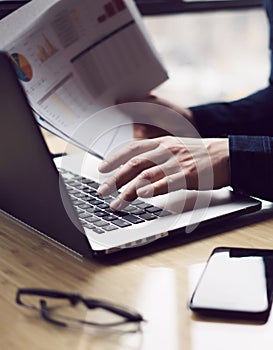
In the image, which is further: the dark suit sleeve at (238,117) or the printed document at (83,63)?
the dark suit sleeve at (238,117)

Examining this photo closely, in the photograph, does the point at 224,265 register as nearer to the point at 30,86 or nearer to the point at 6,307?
the point at 6,307

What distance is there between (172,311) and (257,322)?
9 cm

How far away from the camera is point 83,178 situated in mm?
1083

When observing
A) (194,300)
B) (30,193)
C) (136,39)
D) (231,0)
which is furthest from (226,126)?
(231,0)

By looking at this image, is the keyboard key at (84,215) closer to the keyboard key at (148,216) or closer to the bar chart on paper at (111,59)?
the keyboard key at (148,216)

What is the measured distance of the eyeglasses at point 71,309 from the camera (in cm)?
63

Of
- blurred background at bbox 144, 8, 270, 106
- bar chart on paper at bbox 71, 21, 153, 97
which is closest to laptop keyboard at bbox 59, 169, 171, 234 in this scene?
bar chart on paper at bbox 71, 21, 153, 97

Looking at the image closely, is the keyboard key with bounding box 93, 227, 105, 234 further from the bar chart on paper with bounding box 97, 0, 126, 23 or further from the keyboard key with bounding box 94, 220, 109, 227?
the bar chart on paper with bounding box 97, 0, 126, 23

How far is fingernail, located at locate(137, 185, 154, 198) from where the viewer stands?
91 cm

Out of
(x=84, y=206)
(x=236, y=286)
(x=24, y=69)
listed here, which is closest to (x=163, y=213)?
(x=84, y=206)

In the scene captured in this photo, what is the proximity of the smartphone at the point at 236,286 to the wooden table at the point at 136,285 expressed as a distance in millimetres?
13

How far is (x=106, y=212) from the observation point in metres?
0.90

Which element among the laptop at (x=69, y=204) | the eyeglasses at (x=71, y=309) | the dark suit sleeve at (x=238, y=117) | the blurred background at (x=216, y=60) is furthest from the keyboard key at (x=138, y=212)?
the blurred background at (x=216, y=60)

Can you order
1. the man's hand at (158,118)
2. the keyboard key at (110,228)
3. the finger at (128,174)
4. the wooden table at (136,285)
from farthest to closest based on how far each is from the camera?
1. the man's hand at (158,118)
2. the finger at (128,174)
3. the keyboard key at (110,228)
4. the wooden table at (136,285)
